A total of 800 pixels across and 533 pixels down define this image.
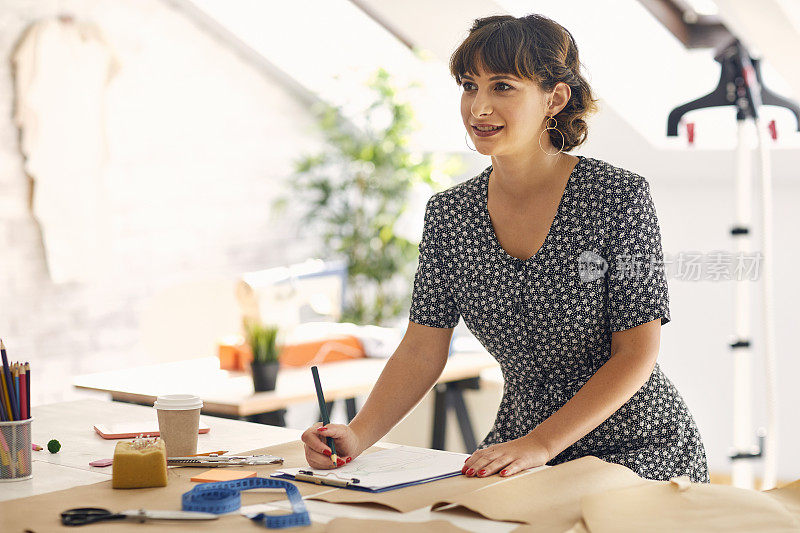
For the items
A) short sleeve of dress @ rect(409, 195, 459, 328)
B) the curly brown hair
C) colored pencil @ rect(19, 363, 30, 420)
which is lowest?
colored pencil @ rect(19, 363, 30, 420)

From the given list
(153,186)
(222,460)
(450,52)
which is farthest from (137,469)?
(153,186)

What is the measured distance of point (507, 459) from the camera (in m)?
1.50

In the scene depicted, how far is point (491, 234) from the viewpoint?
6.03 feet

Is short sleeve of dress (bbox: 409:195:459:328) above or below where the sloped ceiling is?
below

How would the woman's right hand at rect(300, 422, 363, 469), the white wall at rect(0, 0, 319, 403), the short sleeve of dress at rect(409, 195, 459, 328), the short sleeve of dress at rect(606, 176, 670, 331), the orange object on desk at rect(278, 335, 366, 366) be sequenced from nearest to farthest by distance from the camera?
the woman's right hand at rect(300, 422, 363, 469) → the short sleeve of dress at rect(606, 176, 670, 331) → the short sleeve of dress at rect(409, 195, 459, 328) → the orange object on desk at rect(278, 335, 366, 366) → the white wall at rect(0, 0, 319, 403)

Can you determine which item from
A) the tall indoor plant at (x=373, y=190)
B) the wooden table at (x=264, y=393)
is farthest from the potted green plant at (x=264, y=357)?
the tall indoor plant at (x=373, y=190)

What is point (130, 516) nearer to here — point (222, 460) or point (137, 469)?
point (137, 469)

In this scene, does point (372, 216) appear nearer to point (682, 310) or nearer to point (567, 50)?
point (682, 310)

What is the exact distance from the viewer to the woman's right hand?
1.54 metres

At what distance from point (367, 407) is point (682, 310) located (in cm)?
297

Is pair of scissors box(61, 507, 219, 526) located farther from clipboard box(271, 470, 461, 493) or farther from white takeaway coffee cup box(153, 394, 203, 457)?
white takeaway coffee cup box(153, 394, 203, 457)

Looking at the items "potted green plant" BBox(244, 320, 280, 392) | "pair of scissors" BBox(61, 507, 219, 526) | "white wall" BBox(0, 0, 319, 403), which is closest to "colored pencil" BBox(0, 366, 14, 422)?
"pair of scissors" BBox(61, 507, 219, 526)

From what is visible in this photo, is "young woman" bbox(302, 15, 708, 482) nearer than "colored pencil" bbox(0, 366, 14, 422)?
No

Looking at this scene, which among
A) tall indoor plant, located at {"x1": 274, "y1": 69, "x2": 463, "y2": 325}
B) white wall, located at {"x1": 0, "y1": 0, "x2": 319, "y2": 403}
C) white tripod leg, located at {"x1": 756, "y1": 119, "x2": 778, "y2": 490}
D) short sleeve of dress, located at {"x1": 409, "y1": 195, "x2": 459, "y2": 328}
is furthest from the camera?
tall indoor plant, located at {"x1": 274, "y1": 69, "x2": 463, "y2": 325}
